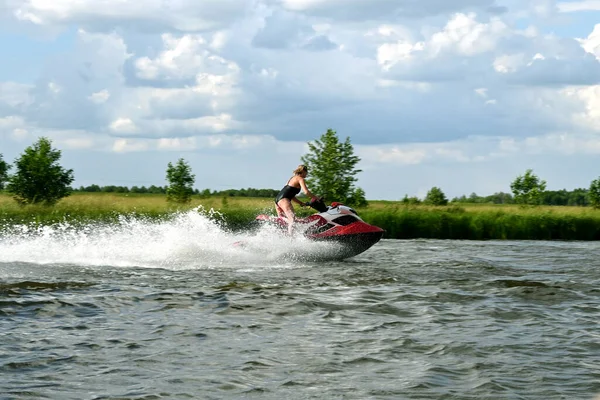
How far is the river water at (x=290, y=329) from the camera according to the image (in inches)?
268

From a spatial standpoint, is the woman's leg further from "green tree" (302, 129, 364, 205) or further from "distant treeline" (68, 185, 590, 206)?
"distant treeline" (68, 185, 590, 206)

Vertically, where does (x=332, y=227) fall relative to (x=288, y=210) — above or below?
below

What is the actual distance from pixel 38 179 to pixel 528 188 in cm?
3765

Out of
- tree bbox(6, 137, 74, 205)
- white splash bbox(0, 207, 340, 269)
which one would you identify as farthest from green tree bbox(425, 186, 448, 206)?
white splash bbox(0, 207, 340, 269)

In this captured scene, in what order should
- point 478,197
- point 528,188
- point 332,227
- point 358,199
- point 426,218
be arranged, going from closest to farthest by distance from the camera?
point 332,227 → point 426,218 → point 358,199 → point 528,188 → point 478,197

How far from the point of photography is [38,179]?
4847 centimetres

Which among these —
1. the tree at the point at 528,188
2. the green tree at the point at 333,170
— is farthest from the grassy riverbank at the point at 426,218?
the tree at the point at 528,188

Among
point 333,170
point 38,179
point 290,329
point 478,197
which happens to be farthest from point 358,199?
point 478,197

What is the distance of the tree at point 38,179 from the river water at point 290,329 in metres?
32.3

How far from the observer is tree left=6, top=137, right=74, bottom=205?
48.0 meters

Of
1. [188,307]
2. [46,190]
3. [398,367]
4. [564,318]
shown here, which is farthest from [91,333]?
[46,190]

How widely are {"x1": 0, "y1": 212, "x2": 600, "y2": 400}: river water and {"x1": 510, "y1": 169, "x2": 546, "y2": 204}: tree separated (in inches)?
1882

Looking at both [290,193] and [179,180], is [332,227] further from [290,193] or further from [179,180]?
[179,180]

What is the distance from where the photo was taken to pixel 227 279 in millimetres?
14086
